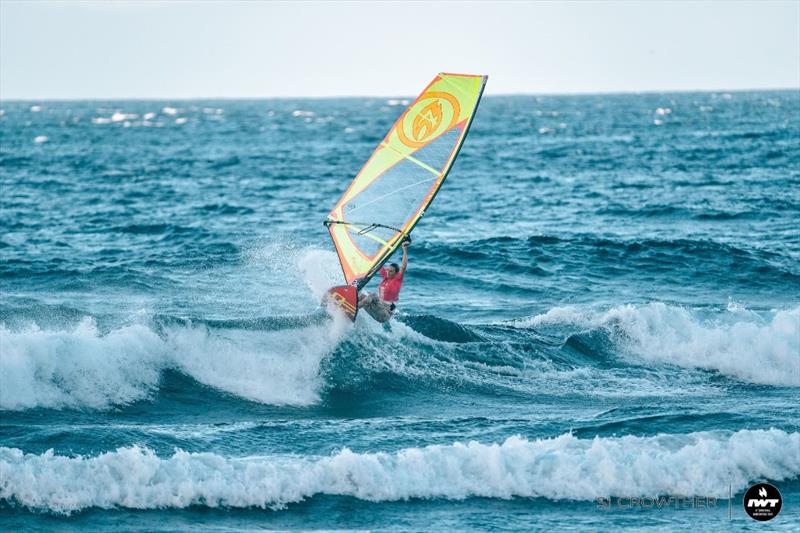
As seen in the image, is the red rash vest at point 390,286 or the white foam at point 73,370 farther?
the red rash vest at point 390,286

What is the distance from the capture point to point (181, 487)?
509 inches

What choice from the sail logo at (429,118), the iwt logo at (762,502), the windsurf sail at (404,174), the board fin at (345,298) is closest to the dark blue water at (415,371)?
the iwt logo at (762,502)

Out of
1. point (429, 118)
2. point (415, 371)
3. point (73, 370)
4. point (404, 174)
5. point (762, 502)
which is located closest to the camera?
point (762, 502)

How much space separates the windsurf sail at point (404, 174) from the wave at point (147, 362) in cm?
187

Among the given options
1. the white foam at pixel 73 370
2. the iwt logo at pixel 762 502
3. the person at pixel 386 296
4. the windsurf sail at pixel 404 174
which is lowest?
the iwt logo at pixel 762 502

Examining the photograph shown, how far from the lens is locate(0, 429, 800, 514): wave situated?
507 inches

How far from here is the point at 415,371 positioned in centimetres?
1867

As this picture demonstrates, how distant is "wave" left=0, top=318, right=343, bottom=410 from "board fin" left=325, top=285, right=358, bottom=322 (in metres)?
0.64

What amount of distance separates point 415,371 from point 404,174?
134 inches

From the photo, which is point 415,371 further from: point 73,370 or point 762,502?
point 762,502

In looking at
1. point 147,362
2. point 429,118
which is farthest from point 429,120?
point 147,362

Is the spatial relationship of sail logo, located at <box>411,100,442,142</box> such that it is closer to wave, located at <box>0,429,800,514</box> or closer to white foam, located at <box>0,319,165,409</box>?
white foam, located at <box>0,319,165,409</box>

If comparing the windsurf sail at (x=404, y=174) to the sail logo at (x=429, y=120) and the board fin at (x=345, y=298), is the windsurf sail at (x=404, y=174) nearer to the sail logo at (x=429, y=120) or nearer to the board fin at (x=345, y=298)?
the sail logo at (x=429, y=120)

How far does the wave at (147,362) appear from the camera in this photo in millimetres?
16438
